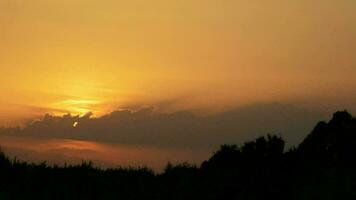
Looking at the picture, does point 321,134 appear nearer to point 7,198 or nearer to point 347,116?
point 347,116

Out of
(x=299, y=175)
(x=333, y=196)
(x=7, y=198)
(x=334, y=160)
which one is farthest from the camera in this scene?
(x=334, y=160)

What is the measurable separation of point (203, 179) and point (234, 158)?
144cm

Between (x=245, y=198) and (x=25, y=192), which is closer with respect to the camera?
(x=25, y=192)

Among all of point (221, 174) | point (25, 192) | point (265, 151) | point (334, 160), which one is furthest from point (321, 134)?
point (25, 192)

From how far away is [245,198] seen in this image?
44.9ft

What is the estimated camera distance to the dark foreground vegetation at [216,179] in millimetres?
13094

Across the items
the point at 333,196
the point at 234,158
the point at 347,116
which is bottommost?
the point at 333,196

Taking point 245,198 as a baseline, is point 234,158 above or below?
above

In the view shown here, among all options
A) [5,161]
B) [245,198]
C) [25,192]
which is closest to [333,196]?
[245,198]

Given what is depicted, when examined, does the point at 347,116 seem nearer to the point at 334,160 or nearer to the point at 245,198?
the point at 334,160

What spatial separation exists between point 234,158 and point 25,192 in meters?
5.31

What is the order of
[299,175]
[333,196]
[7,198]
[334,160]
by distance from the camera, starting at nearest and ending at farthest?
1. [7,198]
2. [333,196]
3. [299,175]
4. [334,160]

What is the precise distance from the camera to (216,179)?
14.0 metres

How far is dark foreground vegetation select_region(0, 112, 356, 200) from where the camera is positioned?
1309 centimetres
